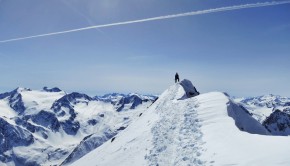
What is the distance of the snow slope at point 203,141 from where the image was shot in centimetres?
1989

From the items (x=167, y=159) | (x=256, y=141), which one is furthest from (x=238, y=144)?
(x=167, y=159)

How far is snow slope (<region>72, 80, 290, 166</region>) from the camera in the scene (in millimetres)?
19891

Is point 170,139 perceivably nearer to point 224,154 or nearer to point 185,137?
point 185,137

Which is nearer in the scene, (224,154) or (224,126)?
(224,154)

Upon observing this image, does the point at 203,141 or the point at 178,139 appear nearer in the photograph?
the point at 203,141

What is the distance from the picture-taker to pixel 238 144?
2230cm

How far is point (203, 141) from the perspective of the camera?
2545cm

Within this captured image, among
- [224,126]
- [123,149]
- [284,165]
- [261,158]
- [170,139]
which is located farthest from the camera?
[123,149]

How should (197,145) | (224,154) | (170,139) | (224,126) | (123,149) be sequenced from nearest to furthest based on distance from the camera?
(224,154) → (197,145) → (224,126) → (170,139) → (123,149)

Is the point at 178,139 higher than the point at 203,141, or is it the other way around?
the point at 203,141

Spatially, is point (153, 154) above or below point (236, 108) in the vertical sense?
below

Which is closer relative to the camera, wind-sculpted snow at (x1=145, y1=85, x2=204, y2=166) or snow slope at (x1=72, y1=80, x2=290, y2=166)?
snow slope at (x1=72, y1=80, x2=290, y2=166)

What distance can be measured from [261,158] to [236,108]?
19065 millimetres

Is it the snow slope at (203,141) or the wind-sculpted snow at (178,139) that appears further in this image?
the wind-sculpted snow at (178,139)
